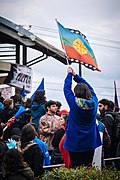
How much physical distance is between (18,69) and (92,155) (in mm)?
7954

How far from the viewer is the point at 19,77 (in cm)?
1348

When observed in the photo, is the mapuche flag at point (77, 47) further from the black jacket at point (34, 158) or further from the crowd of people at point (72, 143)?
the black jacket at point (34, 158)

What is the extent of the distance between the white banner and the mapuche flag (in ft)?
17.1

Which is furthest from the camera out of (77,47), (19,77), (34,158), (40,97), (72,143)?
(19,77)

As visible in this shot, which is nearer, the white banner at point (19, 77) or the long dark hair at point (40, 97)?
the long dark hair at point (40, 97)

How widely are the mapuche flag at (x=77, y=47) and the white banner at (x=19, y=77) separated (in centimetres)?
522

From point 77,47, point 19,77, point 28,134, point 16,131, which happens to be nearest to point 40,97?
point 16,131

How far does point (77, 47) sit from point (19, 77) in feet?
18.9

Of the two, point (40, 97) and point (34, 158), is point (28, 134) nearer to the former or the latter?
point (34, 158)

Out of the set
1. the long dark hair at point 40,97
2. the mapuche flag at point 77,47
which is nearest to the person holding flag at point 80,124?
the mapuche flag at point 77,47

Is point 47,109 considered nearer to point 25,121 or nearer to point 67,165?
point 25,121

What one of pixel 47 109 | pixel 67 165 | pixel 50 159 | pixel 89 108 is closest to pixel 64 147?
pixel 67 165

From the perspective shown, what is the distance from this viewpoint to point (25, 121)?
9102 mm

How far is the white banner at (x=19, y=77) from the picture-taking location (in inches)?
528
